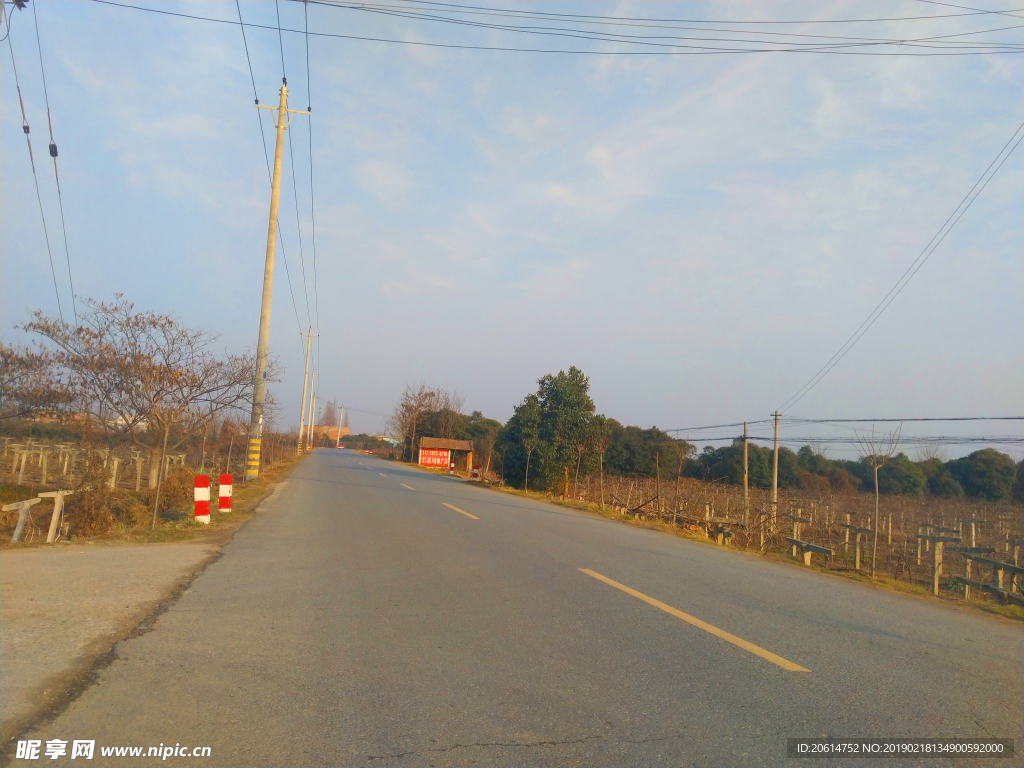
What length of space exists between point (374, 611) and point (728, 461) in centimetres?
4931

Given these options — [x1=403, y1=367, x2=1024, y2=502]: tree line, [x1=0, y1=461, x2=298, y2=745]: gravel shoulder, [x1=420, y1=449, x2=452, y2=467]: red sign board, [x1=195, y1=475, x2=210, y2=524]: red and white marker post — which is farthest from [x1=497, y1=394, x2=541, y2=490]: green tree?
[x1=420, y1=449, x2=452, y2=467]: red sign board

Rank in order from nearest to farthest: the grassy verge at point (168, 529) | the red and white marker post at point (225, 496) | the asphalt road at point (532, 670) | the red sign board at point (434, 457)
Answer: the asphalt road at point (532, 670) < the grassy verge at point (168, 529) < the red and white marker post at point (225, 496) < the red sign board at point (434, 457)

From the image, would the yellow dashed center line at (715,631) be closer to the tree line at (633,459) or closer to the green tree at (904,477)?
the tree line at (633,459)

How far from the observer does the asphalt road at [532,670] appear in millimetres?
3580

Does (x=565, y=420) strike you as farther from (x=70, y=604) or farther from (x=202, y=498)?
(x=70, y=604)

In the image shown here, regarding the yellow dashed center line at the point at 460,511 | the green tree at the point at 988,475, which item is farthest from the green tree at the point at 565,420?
the green tree at the point at 988,475

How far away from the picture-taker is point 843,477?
53.5 metres

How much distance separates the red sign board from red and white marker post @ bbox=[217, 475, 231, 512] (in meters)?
47.8

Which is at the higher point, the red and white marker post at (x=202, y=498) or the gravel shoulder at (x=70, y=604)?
the red and white marker post at (x=202, y=498)

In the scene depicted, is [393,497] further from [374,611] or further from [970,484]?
[970,484]

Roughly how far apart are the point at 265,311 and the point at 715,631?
64.2ft

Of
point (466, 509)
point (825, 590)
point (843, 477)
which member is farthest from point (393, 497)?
point (843, 477)

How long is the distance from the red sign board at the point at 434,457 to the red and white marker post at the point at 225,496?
157 ft

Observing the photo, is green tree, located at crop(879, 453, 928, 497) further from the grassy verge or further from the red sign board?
the grassy verge
